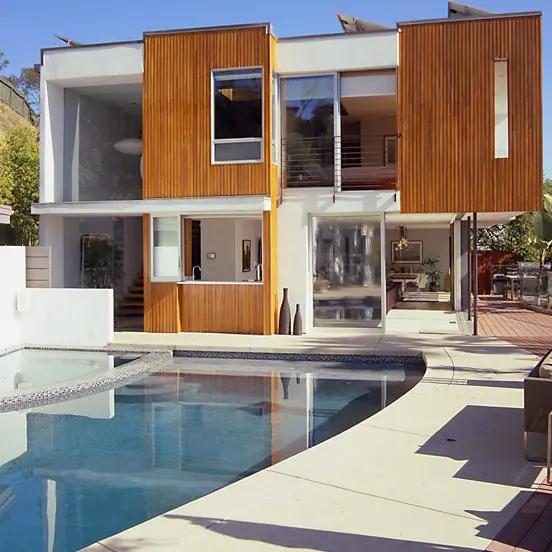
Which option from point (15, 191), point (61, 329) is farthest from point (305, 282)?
point (15, 191)

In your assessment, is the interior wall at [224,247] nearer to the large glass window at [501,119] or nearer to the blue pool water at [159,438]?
the blue pool water at [159,438]

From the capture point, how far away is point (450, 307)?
20.8 metres

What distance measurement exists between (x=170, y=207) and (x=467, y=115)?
6.53 m

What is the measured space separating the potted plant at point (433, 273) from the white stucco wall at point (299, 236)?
1308 centimetres

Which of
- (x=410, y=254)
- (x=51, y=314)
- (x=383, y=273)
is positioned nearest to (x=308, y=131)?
(x=383, y=273)

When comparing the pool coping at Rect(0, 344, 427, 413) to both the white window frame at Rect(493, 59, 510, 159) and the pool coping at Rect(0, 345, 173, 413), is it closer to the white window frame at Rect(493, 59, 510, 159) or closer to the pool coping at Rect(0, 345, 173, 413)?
the pool coping at Rect(0, 345, 173, 413)

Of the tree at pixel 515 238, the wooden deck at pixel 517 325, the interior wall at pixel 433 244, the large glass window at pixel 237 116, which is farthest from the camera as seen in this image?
the tree at pixel 515 238

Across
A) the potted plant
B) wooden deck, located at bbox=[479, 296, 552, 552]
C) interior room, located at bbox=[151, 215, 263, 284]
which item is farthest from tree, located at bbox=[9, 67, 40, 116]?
wooden deck, located at bbox=[479, 296, 552, 552]

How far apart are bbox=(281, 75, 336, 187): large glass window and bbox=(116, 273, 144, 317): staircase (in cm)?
611

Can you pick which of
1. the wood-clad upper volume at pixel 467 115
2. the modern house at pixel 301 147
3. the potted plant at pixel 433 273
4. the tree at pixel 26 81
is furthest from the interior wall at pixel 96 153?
the tree at pixel 26 81

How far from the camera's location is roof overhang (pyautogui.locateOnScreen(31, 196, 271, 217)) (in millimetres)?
14634

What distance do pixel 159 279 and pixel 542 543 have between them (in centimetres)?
1205

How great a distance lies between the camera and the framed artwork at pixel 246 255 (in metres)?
A: 19.0

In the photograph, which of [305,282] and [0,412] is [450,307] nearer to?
[305,282]
